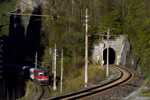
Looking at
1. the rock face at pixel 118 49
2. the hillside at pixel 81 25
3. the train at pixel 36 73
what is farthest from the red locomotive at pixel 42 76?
the rock face at pixel 118 49

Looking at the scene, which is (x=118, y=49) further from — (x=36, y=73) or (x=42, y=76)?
(x=36, y=73)

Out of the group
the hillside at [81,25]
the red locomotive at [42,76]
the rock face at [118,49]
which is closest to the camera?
the red locomotive at [42,76]

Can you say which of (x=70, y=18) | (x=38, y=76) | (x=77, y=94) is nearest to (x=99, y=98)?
(x=77, y=94)

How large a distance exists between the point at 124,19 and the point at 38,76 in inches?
931

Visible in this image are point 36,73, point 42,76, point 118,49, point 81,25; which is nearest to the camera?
point 42,76

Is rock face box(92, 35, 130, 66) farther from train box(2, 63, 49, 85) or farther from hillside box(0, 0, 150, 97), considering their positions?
train box(2, 63, 49, 85)

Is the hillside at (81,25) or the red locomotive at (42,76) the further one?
the hillside at (81,25)

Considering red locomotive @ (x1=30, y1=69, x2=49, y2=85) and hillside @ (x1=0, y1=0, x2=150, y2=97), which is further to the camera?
hillside @ (x1=0, y1=0, x2=150, y2=97)

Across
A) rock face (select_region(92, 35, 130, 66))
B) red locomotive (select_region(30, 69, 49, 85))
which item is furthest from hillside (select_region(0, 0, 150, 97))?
red locomotive (select_region(30, 69, 49, 85))

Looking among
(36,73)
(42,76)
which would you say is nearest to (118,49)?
(42,76)

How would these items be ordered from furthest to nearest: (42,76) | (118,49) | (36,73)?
(118,49) < (36,73) < (42,76)

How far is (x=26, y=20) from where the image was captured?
70.7 meters

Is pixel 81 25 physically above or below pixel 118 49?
above

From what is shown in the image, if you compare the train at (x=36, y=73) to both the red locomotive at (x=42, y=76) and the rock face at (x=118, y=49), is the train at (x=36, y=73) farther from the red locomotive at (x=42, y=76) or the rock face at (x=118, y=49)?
the rock face at (x=118, y=49)
